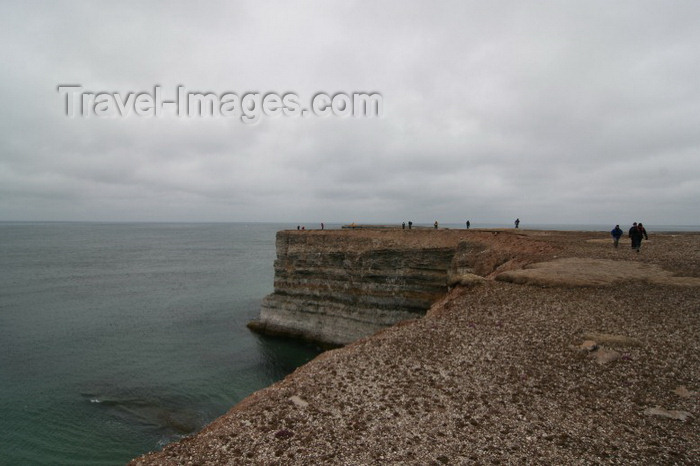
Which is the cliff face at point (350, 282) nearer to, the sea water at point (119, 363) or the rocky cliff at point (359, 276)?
the rocky cliff at point (359, 276)

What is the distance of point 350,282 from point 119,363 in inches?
926

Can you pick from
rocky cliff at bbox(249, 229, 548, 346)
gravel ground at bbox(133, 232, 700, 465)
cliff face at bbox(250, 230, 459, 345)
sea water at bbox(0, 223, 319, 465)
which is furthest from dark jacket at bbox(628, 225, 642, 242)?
sea water at bbox(0, 223, 319, 465)

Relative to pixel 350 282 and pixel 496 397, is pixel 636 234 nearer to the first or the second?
pixel 496 397

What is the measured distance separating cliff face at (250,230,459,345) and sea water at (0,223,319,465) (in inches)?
128

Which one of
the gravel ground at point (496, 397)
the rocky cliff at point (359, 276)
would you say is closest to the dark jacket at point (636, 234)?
the rocky cliff at point (359, 276)

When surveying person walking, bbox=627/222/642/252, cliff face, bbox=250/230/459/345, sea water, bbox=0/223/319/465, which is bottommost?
sea water, bbox=0/223/319/465

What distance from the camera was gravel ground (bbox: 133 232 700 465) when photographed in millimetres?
10617

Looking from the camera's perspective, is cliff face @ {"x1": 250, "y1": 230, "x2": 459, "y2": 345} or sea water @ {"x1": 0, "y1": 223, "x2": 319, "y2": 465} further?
cliff face @ {"x1": 250, "y1": 230, "x2": 459, "y2": 345}

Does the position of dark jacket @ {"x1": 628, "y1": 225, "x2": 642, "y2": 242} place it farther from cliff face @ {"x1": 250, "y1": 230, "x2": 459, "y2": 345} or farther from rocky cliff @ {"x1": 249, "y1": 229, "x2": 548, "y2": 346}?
cliff face @ {"x1": 250, "y1": 230, "x2": 459, "y2": 345}

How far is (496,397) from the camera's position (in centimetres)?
1305

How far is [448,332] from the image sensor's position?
18.5 metres

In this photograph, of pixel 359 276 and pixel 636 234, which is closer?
pixel 636 234

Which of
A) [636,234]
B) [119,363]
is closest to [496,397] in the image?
[636,234]

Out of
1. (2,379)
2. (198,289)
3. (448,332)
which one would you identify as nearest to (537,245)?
(448,332)
